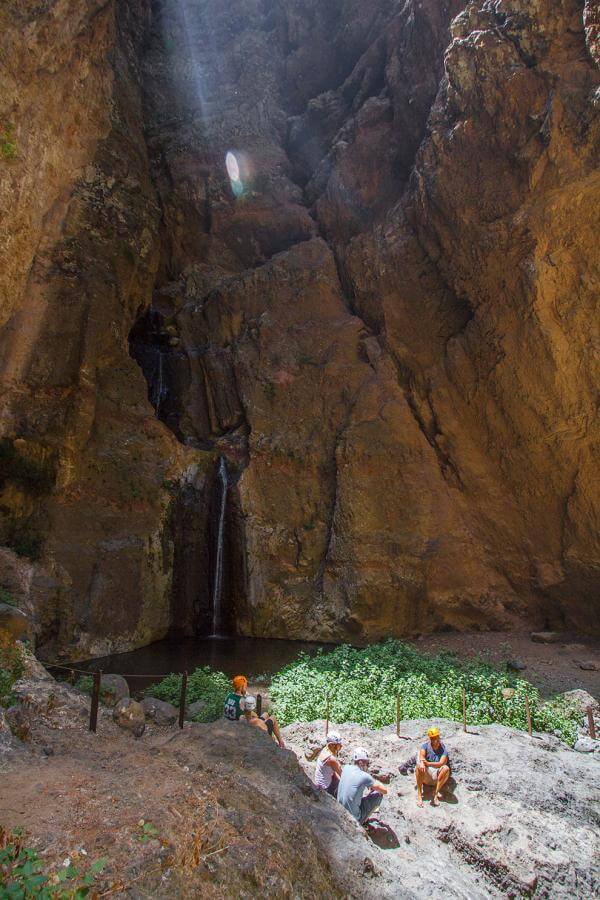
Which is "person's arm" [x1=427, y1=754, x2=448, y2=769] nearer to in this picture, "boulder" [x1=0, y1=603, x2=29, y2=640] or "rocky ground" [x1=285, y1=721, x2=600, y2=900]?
"rocky ground" [x1=285, y1=721, x2=600, y2=900]

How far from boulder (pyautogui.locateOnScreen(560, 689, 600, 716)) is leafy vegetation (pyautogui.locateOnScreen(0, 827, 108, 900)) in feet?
31.6

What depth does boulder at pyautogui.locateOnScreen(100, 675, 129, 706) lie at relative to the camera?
31.8 ft

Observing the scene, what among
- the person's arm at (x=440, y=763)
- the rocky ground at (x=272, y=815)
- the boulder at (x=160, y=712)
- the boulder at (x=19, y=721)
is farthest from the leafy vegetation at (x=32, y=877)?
the boulder at (x=160, y=712)

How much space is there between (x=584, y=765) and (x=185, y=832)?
5.91 metres

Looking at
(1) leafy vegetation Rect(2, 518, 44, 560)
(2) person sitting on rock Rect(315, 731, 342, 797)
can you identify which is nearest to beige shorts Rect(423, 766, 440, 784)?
(2) person sitting on rock Rect(315, 731, 342, 797)

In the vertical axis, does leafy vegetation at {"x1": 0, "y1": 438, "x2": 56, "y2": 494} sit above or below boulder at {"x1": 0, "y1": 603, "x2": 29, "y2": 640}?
above

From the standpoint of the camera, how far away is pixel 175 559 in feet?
65.0

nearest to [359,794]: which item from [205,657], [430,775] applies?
[430,775]

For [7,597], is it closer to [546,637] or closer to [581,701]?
[581,701]

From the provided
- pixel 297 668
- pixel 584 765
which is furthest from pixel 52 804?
pixel 297 668

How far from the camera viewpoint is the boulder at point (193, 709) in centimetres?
1005

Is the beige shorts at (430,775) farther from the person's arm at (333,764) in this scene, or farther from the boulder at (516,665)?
the boulder at (516,665)

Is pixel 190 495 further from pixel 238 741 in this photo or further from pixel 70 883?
pixel 70 883

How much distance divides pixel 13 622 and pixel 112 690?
2.59 metres
